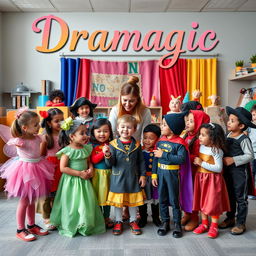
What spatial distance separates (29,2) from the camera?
14.0 ft

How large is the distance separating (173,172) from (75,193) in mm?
779

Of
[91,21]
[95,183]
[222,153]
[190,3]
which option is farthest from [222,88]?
[95,183]

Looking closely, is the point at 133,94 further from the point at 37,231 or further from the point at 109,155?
the point at 37,231

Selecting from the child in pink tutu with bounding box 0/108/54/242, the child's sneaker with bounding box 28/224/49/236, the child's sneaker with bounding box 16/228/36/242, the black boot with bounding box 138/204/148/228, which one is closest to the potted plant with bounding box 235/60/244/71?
the black boot with bounding box 138/204/148/228

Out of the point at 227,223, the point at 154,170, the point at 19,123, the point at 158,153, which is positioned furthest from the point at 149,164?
the point at 19,123

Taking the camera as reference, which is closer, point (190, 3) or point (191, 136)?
point (191, 136)

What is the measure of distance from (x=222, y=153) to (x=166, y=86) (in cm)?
279

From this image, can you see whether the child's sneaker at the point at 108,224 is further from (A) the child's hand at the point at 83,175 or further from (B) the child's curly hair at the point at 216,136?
(B) the child's curly hair at the point at 216,136

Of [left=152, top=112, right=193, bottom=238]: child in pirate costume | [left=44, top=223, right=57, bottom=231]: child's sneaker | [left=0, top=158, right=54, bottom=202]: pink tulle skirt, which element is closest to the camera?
[left=0, top=158, right=54, bottom=202]: pink tulle skirt

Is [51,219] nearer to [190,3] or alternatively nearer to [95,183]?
[95,183]

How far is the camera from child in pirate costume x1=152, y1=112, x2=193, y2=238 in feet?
6.54

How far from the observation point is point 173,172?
2.01 m

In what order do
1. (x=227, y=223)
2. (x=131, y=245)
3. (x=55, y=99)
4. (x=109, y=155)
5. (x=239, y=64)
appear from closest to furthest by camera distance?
(x=131, y=245) < (x=109, y=155) < (x=227, y=223) < (x=55, y=99) < (x=239, y=64)

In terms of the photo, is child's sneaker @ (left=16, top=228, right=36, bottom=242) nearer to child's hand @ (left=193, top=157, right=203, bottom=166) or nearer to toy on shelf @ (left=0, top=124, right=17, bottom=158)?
toy on shelf @ (left=0, top=124, right=17, bottom=158)
